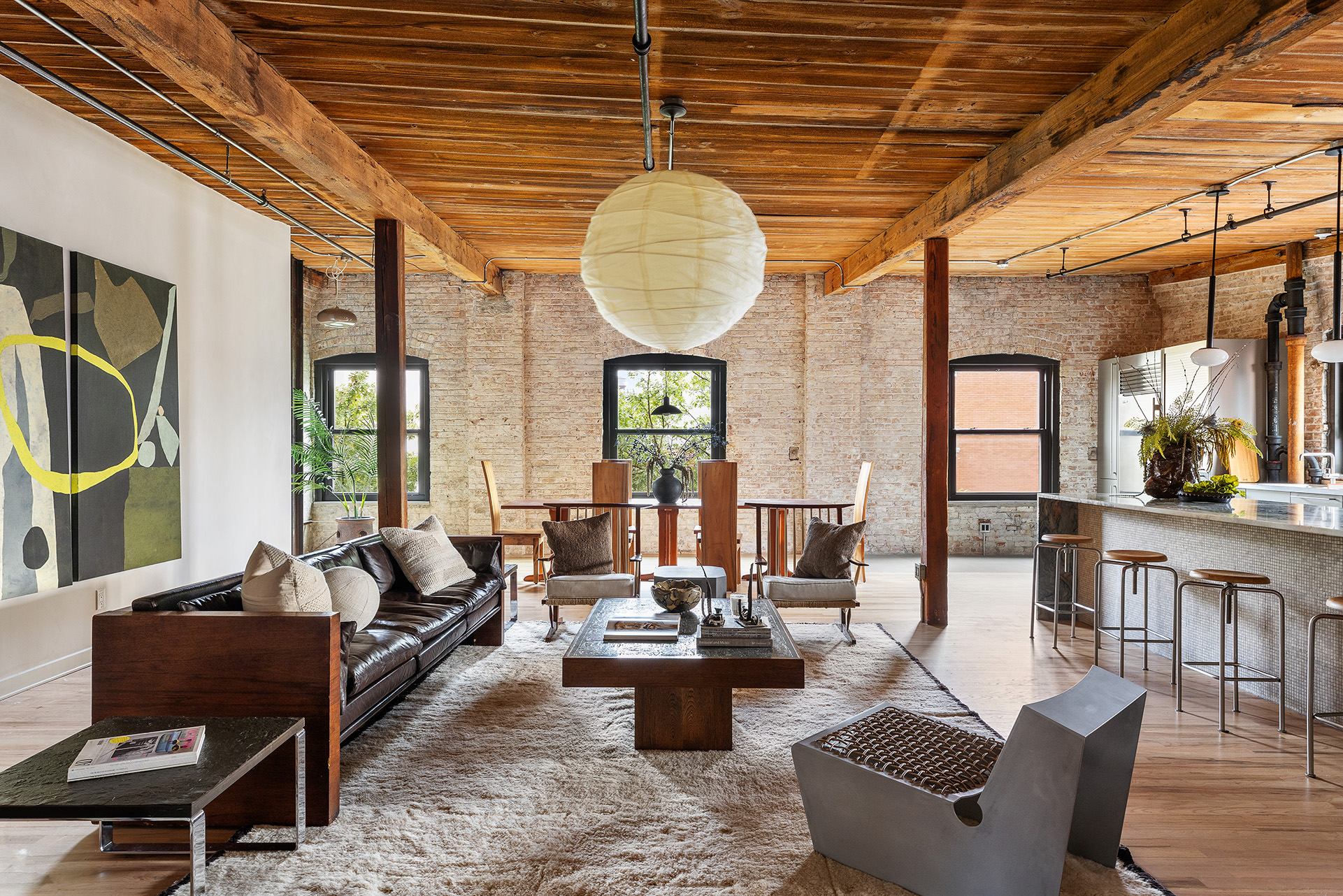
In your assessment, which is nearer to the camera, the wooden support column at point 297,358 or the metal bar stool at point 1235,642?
the metal bar stool at point 1235,642

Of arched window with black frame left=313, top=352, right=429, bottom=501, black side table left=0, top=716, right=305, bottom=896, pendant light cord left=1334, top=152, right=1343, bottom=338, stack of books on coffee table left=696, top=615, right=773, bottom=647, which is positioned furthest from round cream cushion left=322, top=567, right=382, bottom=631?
pendant light cord left=1334, top=152, right=1343, bottom=338

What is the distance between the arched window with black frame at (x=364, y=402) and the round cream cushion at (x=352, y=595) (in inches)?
217

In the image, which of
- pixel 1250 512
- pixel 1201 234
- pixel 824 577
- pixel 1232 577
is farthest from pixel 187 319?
pixel 1201 234

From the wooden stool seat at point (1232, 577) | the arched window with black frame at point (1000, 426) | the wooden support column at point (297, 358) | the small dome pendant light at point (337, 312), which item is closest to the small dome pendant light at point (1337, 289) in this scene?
the wooden stool seat at point (1232, 577)

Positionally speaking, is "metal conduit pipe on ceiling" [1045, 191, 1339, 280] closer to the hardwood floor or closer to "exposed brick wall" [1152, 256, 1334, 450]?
"exposed brick wall" [1152, 256, 1334, 450]

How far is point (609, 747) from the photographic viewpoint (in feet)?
11.4

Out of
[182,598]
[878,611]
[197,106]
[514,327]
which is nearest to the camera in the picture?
[182,598]

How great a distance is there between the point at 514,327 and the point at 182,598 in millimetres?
6222

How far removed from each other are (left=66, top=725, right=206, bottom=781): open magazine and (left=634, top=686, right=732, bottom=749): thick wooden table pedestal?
1763 millimetres

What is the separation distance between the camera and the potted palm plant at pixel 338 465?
8312 mm

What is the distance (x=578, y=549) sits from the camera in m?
5.50

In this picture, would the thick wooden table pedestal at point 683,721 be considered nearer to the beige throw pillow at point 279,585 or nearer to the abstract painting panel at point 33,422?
the beige throw pillow at point 279,585

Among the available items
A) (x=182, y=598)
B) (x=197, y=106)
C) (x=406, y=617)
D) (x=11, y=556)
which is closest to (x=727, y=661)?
(x=406, y=617)

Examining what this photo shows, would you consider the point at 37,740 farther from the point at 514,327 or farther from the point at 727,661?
the point at 514,327
